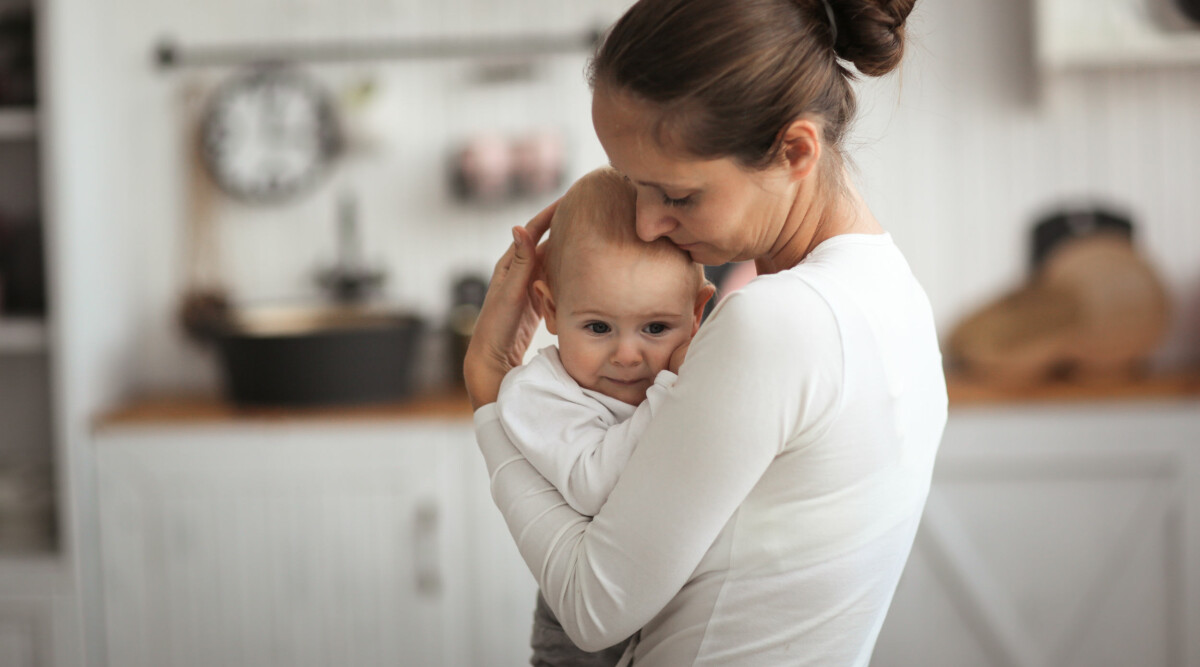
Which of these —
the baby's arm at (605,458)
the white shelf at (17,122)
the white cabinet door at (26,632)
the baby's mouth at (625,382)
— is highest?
the white shelf at (17,122)

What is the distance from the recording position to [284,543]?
2.38 meters

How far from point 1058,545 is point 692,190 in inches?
75.0

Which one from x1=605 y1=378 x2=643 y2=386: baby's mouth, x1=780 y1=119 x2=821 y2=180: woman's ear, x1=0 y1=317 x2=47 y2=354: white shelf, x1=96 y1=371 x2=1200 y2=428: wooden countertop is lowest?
x1=96 y1=371 x2=1200 y2=428: wooden countertop

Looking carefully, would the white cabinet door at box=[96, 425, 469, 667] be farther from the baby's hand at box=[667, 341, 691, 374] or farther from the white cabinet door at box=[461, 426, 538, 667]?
the baby's hand at box=[667, 341, 691, 374]

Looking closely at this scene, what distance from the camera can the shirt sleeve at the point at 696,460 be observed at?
0.78 meters

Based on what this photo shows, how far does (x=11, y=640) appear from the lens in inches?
95.6

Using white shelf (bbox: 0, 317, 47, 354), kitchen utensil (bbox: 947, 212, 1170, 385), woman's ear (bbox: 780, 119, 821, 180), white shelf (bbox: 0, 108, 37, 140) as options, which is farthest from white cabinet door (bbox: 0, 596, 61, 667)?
kitchen utensil (bbox: 947, 212, 1170, 385)

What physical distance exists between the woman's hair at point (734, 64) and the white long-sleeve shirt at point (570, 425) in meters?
0.25

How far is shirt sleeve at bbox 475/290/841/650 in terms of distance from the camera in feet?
2.56

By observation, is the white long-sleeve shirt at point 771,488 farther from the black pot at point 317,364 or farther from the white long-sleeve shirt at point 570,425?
the black pot at point 317,364

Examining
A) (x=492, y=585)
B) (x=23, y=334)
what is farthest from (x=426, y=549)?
(x=23, y=334)

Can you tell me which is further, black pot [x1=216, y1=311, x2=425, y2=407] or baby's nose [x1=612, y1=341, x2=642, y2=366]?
black pot [x1=216, y1=311, x2=425, y2=407]

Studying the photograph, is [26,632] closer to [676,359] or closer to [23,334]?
[23,334]

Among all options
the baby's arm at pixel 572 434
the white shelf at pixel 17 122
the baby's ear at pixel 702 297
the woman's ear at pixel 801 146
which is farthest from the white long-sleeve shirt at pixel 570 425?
the white shelf at pixel 17 122
